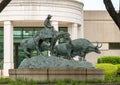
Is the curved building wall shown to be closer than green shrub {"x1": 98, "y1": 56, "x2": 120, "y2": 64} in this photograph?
Yes

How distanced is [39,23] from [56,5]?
13.0 ft

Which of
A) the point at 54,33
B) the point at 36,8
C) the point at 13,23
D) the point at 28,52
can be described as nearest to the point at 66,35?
the point at 54,33

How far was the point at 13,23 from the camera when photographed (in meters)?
50.5

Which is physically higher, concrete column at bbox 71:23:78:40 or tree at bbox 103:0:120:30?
tree at bbox 103:0:120:30

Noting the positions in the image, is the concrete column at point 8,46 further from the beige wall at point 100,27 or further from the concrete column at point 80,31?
the beige wall at point 100,27

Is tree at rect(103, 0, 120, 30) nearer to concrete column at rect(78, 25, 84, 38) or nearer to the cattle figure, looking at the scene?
the cattle figure

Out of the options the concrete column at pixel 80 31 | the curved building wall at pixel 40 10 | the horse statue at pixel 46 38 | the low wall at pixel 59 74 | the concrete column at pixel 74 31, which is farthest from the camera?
the concrete column at pixel 80 31

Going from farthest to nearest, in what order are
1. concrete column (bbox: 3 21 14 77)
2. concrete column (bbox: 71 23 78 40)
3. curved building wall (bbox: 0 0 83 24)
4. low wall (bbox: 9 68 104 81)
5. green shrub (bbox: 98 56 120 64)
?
concrete column (bbox: 71 23 78 40) → green shrub (bbox: 98 56 120 64) → concrete column (bbox: 3 21 14 77) → curved building wall (bbox: 0 0 83 24) → low wall (bbox: 9 68 104 81)

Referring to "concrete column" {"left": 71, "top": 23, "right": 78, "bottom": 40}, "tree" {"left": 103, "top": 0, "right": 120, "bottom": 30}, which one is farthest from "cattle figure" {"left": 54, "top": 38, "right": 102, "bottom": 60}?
"concrete column" {"left": 71, "top": 23, "right": 78, "bottom": 40}

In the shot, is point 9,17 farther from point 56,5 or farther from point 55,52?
point 55,52

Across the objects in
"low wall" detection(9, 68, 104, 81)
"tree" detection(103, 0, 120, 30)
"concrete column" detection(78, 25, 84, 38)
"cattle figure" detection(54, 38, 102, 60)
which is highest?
"tree" detection(103, 0, 120, 30)

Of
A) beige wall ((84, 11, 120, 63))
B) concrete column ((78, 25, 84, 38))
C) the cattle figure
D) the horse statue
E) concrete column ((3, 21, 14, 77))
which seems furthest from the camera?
beige wall ((84, 11, 120, 63))

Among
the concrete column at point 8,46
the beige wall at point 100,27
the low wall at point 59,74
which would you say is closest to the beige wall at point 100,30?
the beige wall at point 100,27

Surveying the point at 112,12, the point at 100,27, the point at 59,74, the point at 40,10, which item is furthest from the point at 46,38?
the point at 100,27
